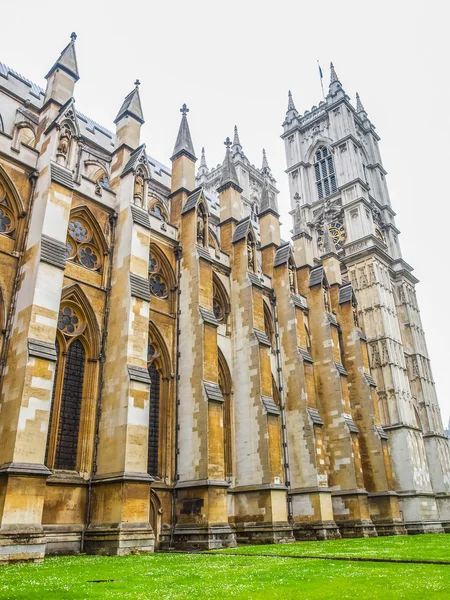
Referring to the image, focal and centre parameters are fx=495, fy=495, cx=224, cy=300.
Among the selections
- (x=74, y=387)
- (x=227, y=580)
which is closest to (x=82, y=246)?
(x=74, y=387)

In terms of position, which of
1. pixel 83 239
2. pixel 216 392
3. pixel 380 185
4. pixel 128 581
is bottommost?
pixel 128 581

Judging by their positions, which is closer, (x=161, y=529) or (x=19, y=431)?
(x=19, y=431)

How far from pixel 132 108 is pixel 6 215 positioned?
27.6 ft

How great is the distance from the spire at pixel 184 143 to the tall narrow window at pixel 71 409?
11.4 m

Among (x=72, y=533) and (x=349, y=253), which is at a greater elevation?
(x=349, y=253)

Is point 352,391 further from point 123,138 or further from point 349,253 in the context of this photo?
point 123,138

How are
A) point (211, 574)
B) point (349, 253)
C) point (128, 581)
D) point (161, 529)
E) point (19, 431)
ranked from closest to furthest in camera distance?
point (128, 581) < point (211, 574) < point (19, 431) < point (161, 529) < point (349, 253)

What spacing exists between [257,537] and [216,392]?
221 inches

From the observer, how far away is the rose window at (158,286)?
21094mm

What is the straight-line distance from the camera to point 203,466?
56.6 ft

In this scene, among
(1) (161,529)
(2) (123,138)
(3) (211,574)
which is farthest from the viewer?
(2) (123,138)

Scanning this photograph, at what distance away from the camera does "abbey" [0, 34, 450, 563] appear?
47.6 feet

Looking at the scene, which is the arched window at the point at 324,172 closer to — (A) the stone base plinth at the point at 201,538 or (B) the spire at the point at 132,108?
(B) the spire at the point at 132,108

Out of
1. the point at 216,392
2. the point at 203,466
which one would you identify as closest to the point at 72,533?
the point at 203,466
